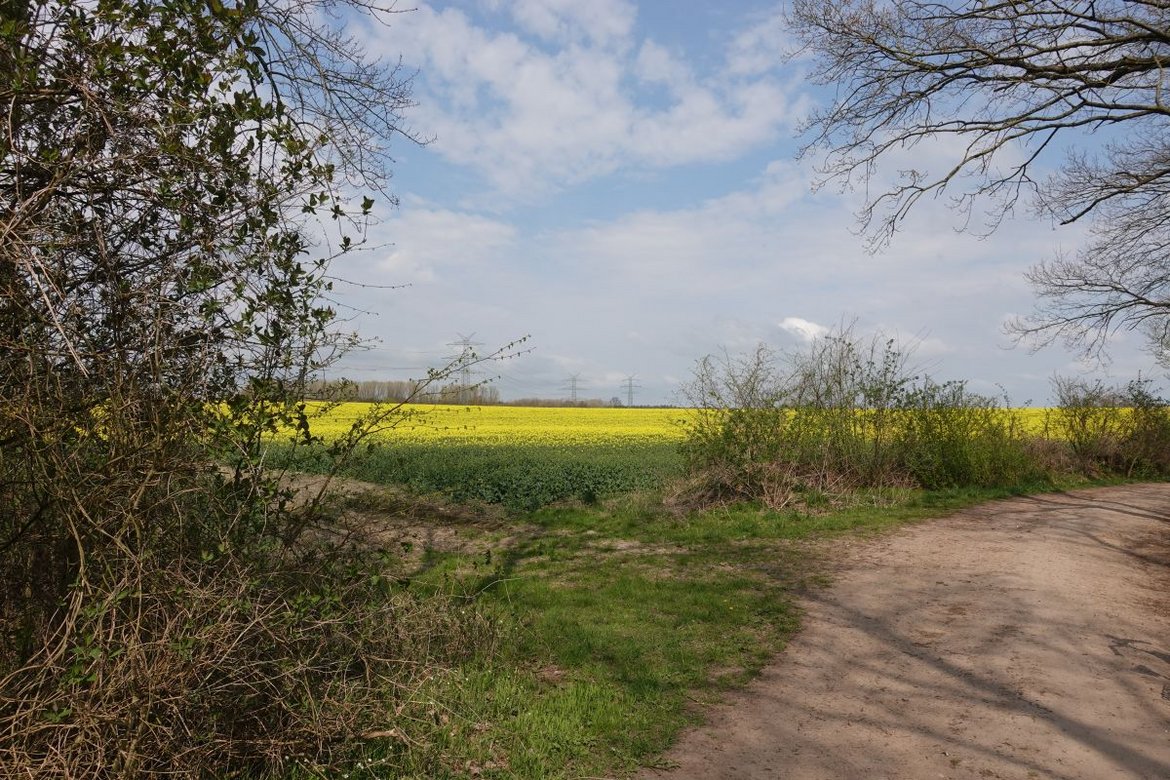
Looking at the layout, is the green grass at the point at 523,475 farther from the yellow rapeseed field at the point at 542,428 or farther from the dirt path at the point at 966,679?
the dirt path at the point at 966,679

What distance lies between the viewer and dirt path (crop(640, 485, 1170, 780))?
4473 millimetres

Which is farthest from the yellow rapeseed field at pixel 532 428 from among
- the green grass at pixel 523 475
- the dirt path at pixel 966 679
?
the dirt path at pixel 966 679

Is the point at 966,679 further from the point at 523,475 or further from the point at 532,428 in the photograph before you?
the point at 532,428

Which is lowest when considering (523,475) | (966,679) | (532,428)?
(966,679)

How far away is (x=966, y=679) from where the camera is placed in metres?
5.66

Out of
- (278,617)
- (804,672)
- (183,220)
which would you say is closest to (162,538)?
(278,617)

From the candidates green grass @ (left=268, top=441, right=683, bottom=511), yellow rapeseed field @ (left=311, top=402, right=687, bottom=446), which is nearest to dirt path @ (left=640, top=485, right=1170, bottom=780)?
green grass @ (left=268, top=441, right=683, bottom=511)

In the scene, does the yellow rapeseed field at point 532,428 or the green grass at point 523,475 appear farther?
the yellow rapeseed field at point 532,428

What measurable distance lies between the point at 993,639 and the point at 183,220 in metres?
6.86

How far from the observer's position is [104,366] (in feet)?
11.4

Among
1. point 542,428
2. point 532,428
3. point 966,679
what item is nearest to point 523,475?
point 966,679

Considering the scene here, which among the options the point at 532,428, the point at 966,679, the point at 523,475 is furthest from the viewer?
the point at 532,428

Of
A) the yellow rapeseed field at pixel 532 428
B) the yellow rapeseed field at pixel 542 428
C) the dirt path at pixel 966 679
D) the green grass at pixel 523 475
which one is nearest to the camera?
the dirt path at pixel 966 679

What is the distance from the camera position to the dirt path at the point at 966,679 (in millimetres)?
4473
